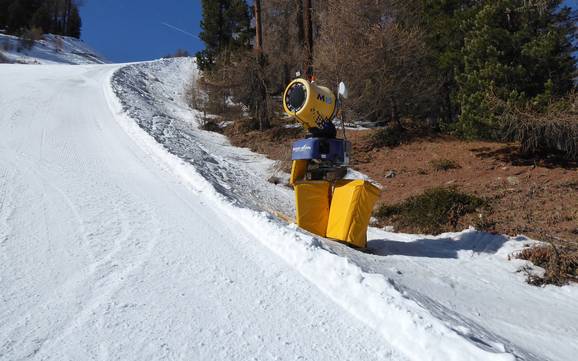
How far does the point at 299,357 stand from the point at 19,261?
2.40 meters

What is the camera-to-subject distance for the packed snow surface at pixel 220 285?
7.41 ft

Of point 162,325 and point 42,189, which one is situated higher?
point 42,189

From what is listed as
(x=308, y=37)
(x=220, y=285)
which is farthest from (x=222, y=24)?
(x=220, y=285)

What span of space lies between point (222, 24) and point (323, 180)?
2021 centimetres

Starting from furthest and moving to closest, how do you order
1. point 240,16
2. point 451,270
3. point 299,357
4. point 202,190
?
point 240,16, point 202,190, point 451,270, point 299,357

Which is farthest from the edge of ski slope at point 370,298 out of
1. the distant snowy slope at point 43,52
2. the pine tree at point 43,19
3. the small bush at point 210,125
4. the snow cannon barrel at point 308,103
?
the pine tree at point 43,19

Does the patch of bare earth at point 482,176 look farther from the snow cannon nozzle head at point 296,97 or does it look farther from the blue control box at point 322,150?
the snow cannon nozzle head at point 296,97

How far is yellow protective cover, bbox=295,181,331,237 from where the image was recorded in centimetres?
468

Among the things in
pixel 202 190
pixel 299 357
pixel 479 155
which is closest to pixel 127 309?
pixel 299 357

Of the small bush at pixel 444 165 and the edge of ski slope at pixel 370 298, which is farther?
the small bush at pixel 444 165

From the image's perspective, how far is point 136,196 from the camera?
199 inches

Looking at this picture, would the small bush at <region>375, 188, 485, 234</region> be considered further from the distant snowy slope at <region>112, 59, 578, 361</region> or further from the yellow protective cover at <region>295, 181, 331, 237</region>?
the yellow protective cover at <region>295, 181, 331, 237</region>

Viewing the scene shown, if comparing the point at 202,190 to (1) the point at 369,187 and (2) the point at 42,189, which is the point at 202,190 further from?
(1) the point at 369,187

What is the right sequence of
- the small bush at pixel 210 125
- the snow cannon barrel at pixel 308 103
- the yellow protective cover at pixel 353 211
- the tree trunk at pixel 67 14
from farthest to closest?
the tree trunk at pixel 67 14, the small bush at pixel 210 125, the snow cannon barrel at pixel 308 103, the yellow protective cover at pixel 353 211
